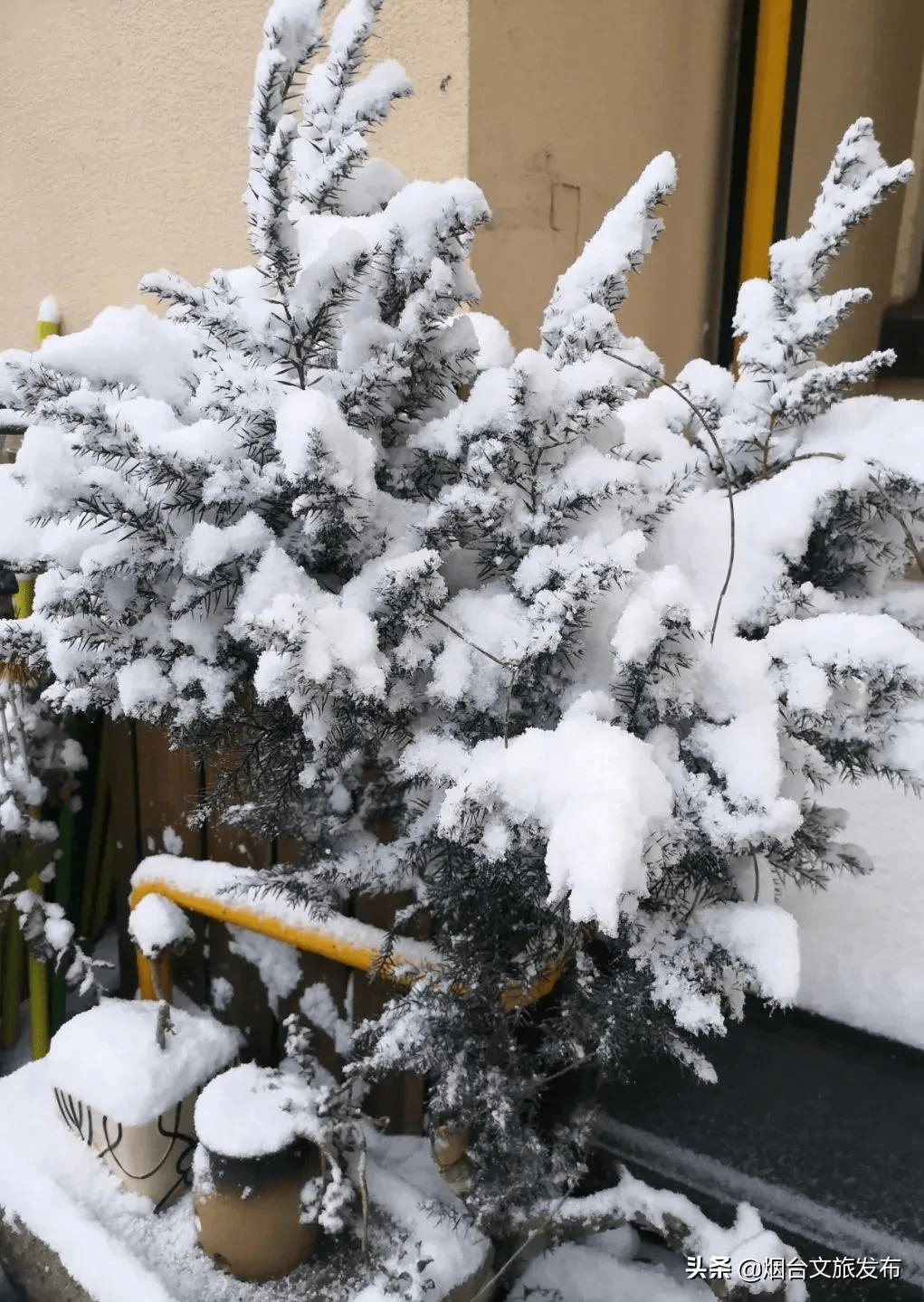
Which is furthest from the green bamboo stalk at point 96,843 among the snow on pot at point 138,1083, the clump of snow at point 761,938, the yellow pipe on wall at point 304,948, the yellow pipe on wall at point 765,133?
the yellow pipe on wall at point 765,133

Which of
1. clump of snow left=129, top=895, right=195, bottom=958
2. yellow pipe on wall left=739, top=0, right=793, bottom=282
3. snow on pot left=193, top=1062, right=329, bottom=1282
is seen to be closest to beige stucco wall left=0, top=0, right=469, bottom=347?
yellow pipe on wall left=739, top=0, right=793, bottom=282

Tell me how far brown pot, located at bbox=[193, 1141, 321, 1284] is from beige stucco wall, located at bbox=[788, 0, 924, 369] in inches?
142

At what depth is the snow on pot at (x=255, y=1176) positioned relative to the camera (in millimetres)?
1716

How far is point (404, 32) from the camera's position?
2396 mm

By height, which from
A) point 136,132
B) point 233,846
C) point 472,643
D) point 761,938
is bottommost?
point 233,846

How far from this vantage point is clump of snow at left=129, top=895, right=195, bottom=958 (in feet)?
6.59

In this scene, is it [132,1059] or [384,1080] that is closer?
[132,1059]

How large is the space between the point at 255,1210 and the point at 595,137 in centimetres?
296

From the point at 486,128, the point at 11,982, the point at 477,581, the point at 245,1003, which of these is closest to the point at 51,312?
the point at 486,128

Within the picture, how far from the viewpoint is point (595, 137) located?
2.79m

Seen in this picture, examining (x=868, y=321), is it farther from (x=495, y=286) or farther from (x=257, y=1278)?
(x=257, y=1278)

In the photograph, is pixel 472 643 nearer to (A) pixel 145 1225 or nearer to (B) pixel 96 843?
(A) pixel 145 1225

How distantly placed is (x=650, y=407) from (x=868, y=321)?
121 inches

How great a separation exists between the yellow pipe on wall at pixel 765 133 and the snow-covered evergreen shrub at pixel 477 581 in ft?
6.75
